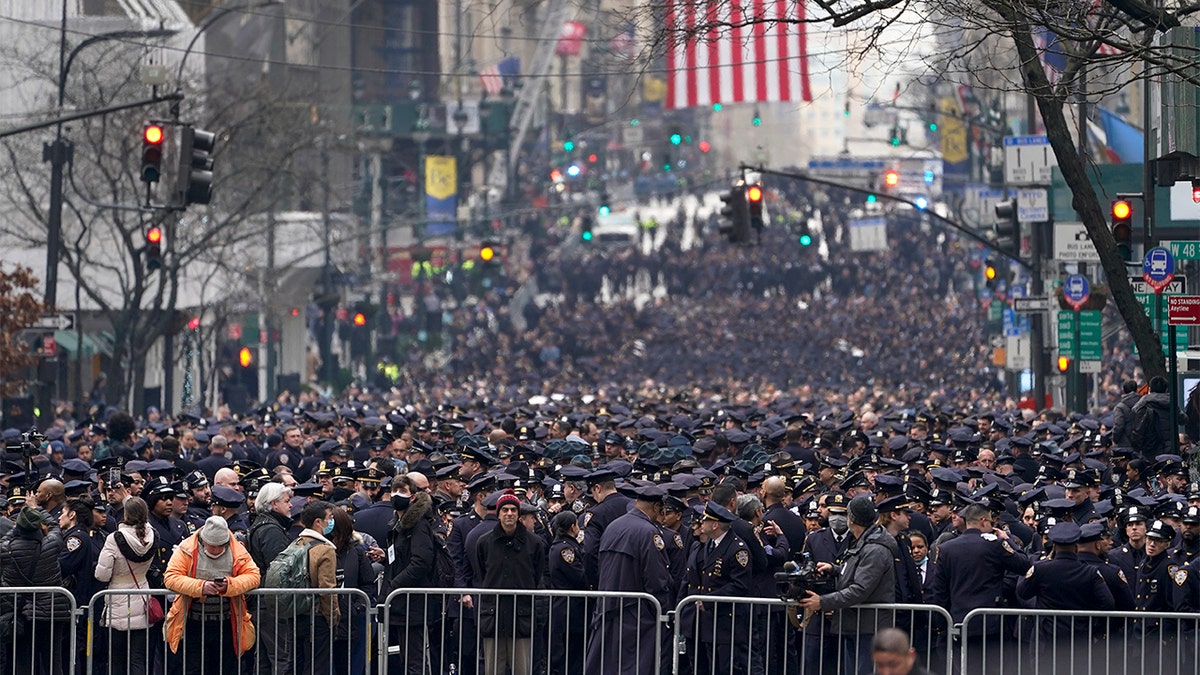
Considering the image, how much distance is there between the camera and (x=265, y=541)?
14.3 m

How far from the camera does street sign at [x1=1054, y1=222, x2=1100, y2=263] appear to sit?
92.5 feet

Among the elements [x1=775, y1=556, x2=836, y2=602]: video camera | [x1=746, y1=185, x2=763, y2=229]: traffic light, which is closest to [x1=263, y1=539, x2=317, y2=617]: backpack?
[x1=775, y1=556, x2=836, y2=602]: video camera

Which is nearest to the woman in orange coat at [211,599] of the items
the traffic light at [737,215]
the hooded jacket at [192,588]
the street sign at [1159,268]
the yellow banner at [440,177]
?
the hooded jacket at [192,588]

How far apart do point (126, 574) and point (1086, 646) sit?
5926 millimetres

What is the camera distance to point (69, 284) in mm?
46625

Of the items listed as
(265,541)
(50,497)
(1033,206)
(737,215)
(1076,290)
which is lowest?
(265,541)

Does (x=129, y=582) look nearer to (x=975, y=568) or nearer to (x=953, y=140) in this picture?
(x=975, y=568)

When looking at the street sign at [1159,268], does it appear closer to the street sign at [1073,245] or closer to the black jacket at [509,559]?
the street sign at [1073,245]

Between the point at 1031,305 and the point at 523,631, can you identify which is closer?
the point at 523,631

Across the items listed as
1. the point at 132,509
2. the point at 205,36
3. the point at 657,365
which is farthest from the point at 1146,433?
the point at 205,36

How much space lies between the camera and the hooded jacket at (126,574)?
1361 cm

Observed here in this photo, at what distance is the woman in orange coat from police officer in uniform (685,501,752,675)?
274cm

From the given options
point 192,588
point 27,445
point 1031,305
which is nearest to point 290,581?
point 192,588

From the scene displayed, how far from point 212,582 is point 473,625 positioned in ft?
5.91
